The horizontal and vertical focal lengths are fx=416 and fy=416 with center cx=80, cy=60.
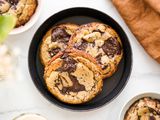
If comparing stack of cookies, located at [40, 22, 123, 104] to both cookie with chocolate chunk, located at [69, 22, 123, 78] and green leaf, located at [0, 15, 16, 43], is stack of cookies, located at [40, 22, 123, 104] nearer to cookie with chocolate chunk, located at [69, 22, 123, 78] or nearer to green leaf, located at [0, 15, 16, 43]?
cookie with chocolate chunk, located at [69, 22, 123, 78]

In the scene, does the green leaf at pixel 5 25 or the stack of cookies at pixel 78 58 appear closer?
the green leaf at pixel 5 25

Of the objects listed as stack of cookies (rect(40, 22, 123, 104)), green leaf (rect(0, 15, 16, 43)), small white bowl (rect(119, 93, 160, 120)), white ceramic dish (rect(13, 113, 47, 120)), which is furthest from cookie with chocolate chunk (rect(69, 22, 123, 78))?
green leaf (rect(0, 15, 16, 43))

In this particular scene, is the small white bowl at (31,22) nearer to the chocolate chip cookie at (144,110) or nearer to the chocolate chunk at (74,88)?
the chocolate chunk at (74,88)

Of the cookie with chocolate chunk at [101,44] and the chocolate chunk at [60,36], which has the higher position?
the chocolate chunk at [60,36]

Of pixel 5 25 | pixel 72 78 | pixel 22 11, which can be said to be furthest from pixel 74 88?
pixel 5 25

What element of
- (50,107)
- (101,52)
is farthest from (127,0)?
(50,107)

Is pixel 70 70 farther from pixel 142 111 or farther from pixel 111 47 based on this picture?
pixel 142 111

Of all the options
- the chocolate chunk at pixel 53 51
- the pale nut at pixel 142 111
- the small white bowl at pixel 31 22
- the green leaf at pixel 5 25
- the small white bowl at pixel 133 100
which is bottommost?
the pale nut at pixel 142 111

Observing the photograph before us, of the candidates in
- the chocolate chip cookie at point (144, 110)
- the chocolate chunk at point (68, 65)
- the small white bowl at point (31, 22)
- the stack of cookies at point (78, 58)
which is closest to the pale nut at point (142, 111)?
the chocolate chip cookie at point (144, 110)
